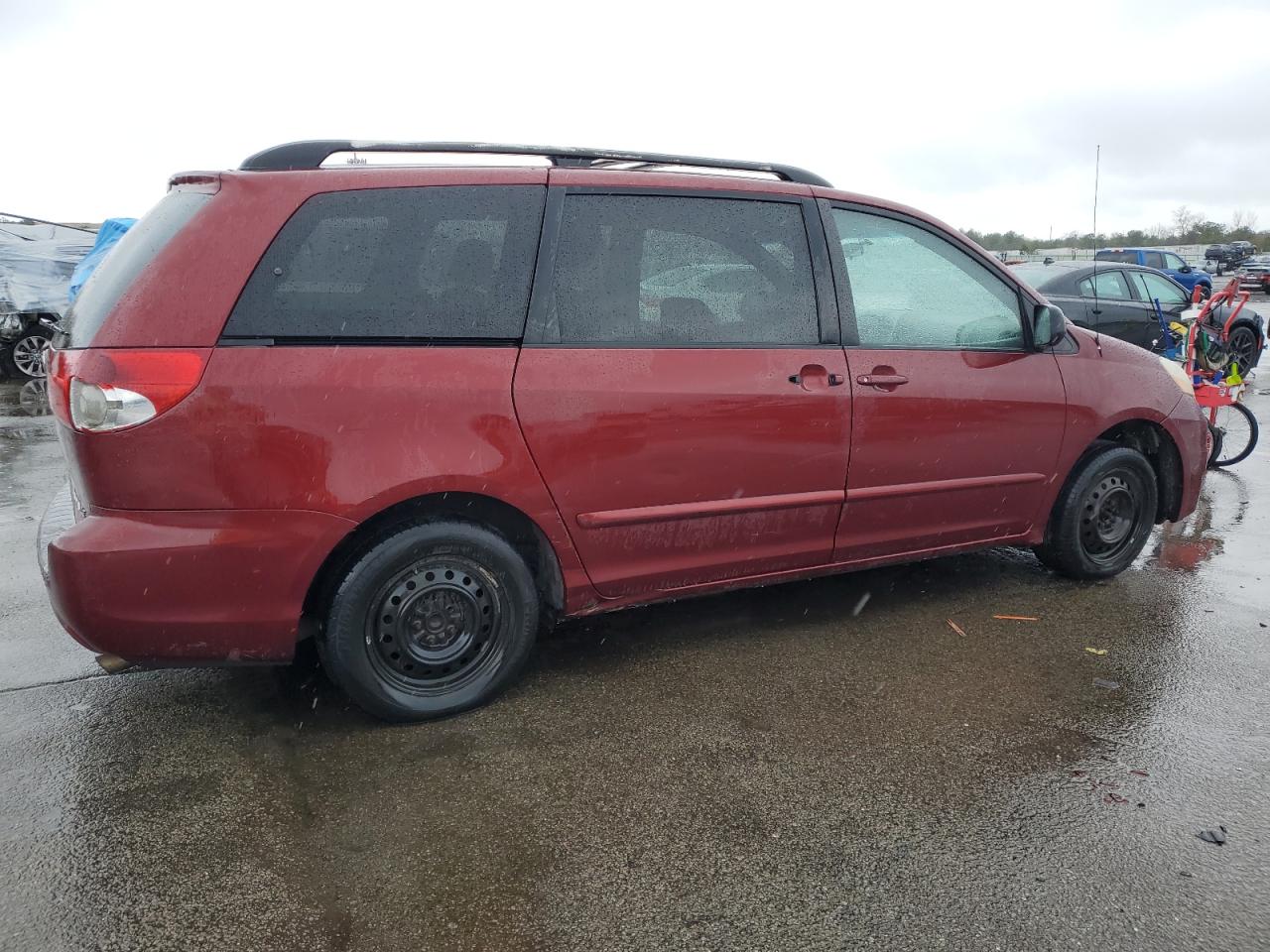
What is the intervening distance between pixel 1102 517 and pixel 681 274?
2501 millimetres

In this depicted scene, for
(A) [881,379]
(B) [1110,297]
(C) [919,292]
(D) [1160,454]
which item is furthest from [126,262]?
(B) [1110,297]

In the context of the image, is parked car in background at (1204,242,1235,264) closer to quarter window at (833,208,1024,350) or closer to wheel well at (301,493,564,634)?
quarter window at (833,208,1024,350)

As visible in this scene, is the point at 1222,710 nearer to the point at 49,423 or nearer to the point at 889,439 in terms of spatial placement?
the point at 889,439

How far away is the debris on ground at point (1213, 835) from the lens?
2.53m

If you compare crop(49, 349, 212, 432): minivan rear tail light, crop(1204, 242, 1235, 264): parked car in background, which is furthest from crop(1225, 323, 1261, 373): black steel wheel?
crop(1204, 242, 1235, 264): parked car in background

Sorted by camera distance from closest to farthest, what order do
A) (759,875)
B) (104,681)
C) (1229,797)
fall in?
(759,875)
(1229,797)
(104,681)

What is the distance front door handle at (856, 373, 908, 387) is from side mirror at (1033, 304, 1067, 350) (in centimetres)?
81

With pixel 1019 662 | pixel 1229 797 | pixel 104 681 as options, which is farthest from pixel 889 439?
pixel 104 681

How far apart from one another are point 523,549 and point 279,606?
84 centimetres

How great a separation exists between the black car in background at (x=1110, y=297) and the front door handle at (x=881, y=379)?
29.4 ft

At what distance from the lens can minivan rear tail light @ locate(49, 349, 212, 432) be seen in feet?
8.82

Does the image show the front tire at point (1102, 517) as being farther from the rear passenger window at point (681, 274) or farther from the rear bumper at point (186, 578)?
the rear bumper at point (186, 578)

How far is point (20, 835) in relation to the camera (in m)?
2.55

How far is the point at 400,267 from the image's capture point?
3.03 meters
